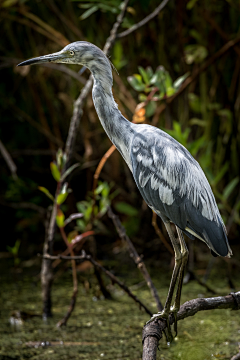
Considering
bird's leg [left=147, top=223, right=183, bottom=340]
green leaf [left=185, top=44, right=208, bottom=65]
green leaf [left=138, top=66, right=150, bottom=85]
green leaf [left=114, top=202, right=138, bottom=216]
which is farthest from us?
green leaf [left=114, top=202, right=138, bottom=216]

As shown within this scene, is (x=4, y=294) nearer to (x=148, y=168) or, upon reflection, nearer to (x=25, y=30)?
(x=148, y=168)

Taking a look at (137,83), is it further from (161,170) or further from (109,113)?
(161,170)

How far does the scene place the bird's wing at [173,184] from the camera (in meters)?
1.85

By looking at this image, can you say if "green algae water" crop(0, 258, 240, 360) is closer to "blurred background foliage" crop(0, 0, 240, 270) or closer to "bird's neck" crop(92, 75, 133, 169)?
"blurred background foliage" crop(0, 0, 240, 270)

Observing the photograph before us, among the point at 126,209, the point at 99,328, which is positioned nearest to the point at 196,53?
the point at 126,209

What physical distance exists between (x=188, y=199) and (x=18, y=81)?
311 centimetres

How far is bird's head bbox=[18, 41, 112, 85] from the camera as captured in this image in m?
1.85

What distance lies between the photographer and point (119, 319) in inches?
110

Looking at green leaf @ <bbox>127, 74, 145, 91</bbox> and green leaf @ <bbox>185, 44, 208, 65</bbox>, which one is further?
green leaf @ <bbox>185, 44, 208, 65</bbox>

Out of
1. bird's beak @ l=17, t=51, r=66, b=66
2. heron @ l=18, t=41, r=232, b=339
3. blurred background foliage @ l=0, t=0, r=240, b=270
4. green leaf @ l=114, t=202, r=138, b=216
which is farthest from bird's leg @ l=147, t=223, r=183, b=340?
green leaf @ l=114, t=202, r=138, b=216

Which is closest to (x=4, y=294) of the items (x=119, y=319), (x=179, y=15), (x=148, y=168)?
(x=119, y=319)

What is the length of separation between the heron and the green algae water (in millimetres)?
593

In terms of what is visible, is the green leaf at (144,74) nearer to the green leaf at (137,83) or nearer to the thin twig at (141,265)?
the green leaf at (137,83)

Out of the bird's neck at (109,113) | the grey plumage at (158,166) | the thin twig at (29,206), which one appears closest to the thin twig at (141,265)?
the grey plumage at (158,166)
